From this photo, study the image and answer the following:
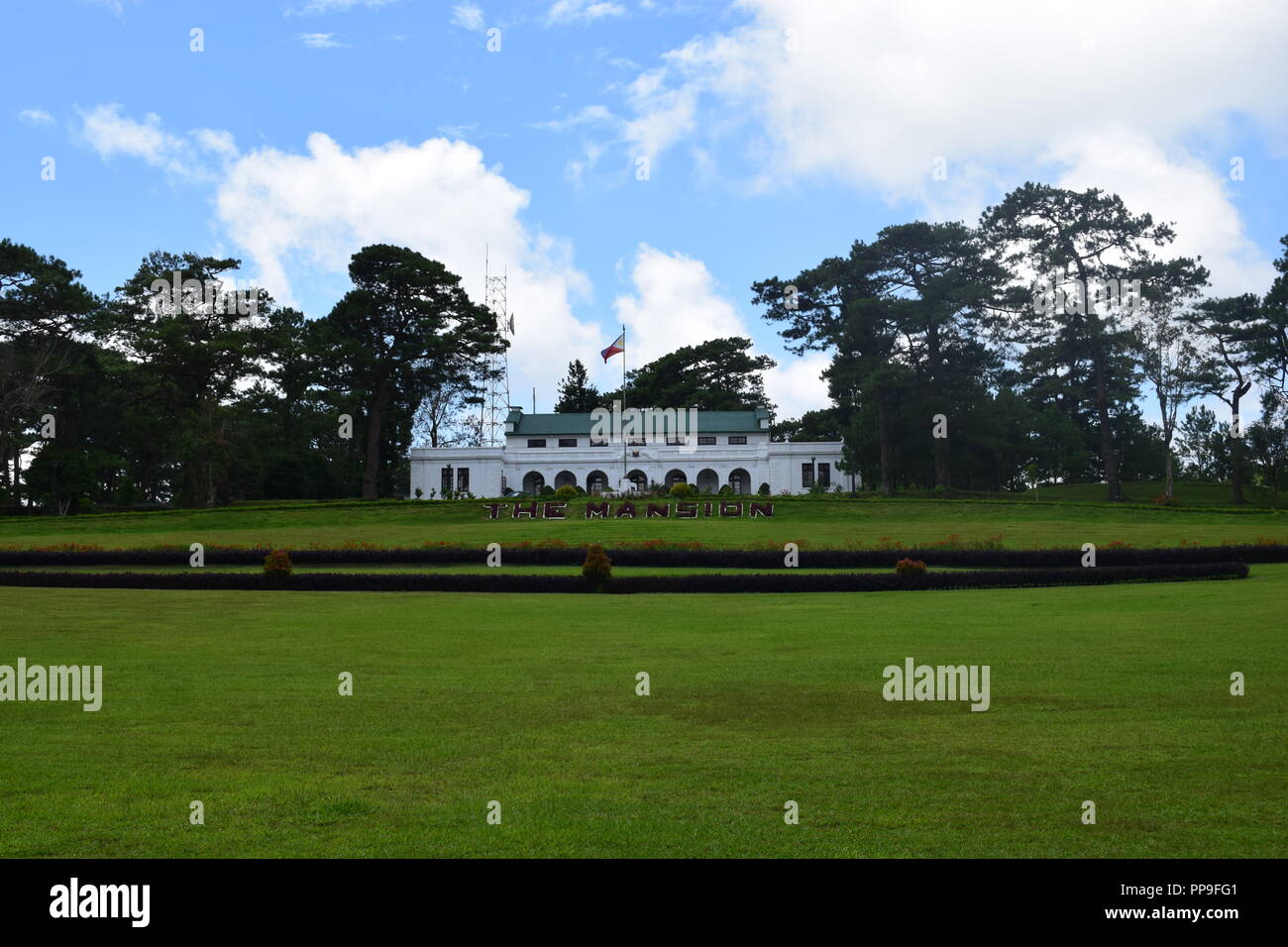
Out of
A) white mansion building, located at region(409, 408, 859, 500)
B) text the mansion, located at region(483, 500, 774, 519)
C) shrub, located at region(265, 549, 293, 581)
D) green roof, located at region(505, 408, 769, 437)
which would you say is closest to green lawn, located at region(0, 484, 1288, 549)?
text the mansion, located at region(483, 500, 774, 519)

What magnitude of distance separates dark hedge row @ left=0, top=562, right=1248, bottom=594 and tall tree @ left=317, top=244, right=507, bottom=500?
1333 inches

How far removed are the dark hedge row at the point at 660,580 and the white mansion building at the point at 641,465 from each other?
40319 millimetres

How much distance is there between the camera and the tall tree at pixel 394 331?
60.1 meters

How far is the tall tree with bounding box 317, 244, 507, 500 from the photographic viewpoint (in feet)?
197

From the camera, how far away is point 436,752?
8.89 m

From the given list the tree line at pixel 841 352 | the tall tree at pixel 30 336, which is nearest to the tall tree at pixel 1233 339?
the tree line at pixel 841 352

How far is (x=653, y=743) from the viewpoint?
9.20m

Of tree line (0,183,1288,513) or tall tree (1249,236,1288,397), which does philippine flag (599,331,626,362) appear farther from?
tall tree (1249,236,1288,397)

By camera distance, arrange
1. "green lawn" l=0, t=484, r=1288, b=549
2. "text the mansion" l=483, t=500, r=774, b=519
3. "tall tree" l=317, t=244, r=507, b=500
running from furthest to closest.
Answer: "tall tree" l=317, t=244, r=507, b=500 → "text the mansion" l=483, t=500, r=774, b=519 → "green lawn" l=0, t=484, r=1288, b=549

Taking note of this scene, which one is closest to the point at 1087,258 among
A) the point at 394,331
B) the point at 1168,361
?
Result: the point at 1168,361

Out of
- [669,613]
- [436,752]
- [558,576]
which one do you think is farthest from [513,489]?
[436,752]

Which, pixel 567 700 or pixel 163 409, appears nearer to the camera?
pixel 567 700
